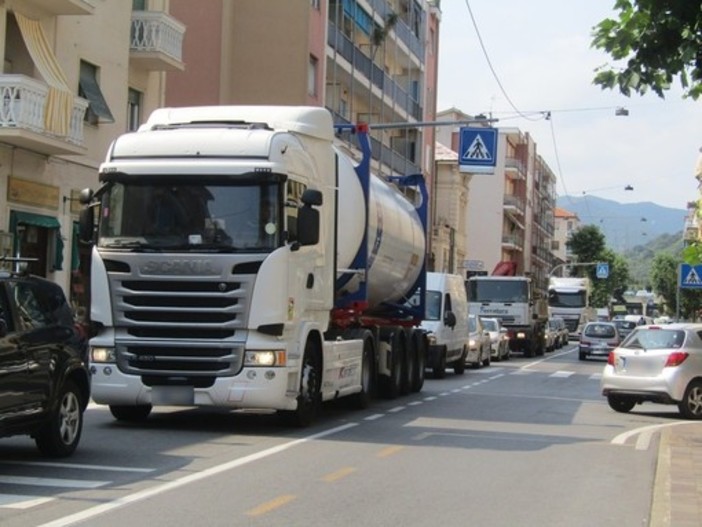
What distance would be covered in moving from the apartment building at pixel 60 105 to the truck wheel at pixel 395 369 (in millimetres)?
6882

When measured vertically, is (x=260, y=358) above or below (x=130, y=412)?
above

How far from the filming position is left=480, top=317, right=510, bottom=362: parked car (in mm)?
41125

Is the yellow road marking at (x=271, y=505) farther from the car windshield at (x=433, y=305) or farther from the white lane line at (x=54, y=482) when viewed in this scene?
the car windshield at (x=433, y=305)

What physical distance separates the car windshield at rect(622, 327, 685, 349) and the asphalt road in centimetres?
225

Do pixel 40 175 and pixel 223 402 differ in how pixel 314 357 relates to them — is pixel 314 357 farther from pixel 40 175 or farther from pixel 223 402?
pixel 40 175

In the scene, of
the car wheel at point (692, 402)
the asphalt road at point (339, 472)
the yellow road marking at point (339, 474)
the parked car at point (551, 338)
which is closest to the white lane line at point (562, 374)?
the car wheel at point (692, 402)

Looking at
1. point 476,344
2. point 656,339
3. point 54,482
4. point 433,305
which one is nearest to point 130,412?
point 54,482

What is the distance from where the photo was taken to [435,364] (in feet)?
94.4

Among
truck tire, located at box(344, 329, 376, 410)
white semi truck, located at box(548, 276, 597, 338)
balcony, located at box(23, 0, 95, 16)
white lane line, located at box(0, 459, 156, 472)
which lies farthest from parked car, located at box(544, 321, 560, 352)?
white lane line, located at box(0, 459, 156, 472)

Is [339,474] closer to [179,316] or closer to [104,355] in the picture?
[179,316]

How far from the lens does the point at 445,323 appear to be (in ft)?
94.4

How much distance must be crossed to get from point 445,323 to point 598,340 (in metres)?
21.4

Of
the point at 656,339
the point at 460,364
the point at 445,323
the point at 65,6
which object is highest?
the point at 65,6

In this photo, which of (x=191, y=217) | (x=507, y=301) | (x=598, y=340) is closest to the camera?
(x=191, y=217)
